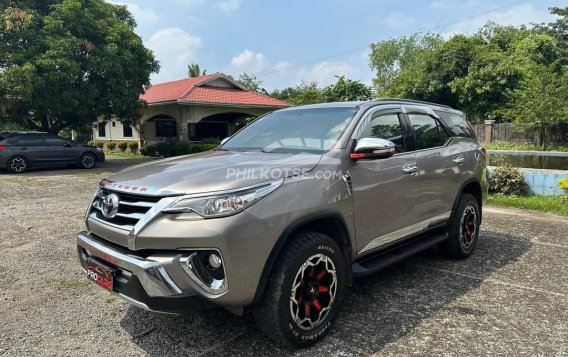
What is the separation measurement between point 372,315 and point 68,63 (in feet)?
46.9

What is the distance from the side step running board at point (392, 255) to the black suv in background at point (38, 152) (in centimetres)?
1424

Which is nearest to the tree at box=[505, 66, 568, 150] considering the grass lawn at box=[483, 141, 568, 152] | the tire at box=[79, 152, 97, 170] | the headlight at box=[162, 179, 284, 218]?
the grass lawn at box=[483, 141, 568, 152]

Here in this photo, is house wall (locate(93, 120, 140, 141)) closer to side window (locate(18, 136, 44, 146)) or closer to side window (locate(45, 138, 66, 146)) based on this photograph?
side window (locate(45, 138, 66, 146))

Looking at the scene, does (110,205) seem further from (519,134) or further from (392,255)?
(519,134)

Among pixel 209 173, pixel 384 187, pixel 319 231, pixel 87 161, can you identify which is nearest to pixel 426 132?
pixel 384 187

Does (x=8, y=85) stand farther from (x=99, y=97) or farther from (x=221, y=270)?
(x=221, y=270)

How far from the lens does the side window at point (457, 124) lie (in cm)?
478

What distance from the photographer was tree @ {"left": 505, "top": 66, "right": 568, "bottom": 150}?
14203 mm

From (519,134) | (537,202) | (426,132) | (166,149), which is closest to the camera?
(426,132)

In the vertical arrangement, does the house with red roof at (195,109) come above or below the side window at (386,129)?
above

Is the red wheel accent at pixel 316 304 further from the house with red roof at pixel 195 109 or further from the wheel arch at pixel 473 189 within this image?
the house with red roof at pixel 195 109

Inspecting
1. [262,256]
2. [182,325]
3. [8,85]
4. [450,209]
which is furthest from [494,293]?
[8,85]

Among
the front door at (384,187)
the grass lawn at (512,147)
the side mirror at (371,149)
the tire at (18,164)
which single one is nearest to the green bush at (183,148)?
the tire at (18,164)

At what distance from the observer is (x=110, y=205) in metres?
2.86
